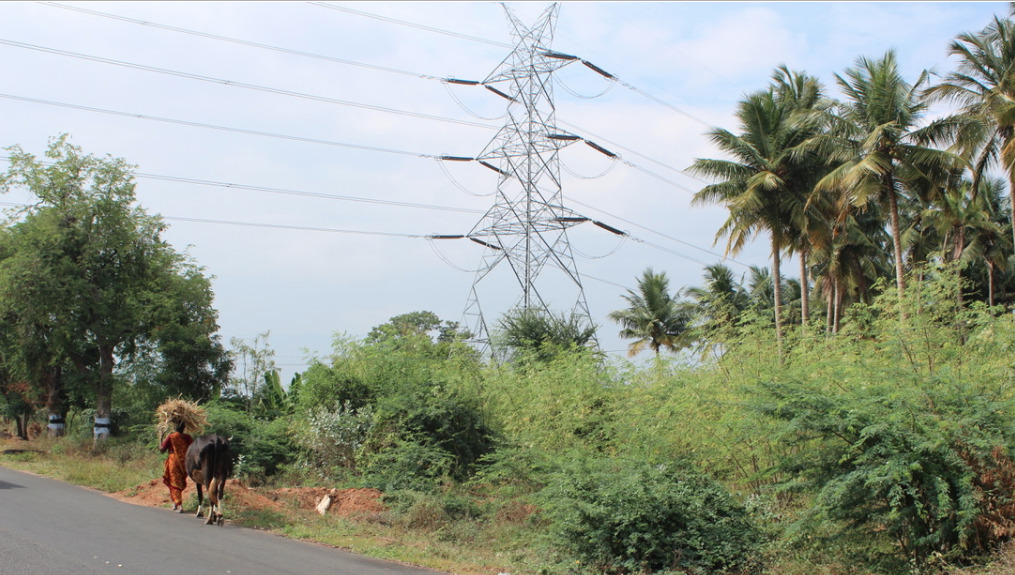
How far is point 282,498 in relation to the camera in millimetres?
14656

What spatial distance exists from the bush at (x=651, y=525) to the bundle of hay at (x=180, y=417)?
7650mm

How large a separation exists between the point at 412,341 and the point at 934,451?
52.4 ft

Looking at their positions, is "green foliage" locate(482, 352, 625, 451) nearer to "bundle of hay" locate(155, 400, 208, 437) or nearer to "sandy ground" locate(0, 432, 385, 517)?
"sandy ground" locate(0, 432, 385, 517)

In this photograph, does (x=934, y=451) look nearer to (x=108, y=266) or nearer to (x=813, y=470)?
(x=813, y=470)

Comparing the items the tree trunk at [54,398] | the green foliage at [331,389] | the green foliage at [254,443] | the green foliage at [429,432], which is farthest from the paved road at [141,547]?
the tree trunk at [54,398]

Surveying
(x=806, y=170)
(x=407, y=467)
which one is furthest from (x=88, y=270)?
(x=806, y=170)

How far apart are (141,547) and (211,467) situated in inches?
111

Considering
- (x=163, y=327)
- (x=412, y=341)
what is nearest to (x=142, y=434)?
(x=163, y=327)

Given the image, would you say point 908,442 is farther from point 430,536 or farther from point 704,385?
point 430,536

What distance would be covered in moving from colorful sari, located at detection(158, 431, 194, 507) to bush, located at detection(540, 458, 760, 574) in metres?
7.15

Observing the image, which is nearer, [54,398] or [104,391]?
[104,391]

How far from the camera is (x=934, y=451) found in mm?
8922

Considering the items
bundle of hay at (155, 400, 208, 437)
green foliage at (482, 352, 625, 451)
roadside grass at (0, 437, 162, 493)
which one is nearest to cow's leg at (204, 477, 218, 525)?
bundle of hay at (155, 400, 208, 437)

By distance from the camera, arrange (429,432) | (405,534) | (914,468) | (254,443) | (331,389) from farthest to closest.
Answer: (331,389)
(254,443)
(429,432)
(405,534)
(914,468)
